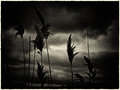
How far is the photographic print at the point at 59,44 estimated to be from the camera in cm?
248

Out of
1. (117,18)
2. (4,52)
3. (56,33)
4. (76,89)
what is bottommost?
(76,89)

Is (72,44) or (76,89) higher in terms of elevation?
(72,44)

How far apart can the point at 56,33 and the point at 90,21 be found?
1.35 ft

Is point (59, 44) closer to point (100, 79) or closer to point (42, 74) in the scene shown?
point (42, 74)

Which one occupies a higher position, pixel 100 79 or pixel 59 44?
pixel 59 44

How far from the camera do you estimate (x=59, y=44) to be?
99.0 inches

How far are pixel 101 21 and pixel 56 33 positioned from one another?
0.53 m

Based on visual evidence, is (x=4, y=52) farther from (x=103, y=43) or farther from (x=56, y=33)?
(x=103, y=43)

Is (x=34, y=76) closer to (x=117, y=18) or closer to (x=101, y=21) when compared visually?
(x=101, y=21)

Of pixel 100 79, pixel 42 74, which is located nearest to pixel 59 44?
pixel 42 74

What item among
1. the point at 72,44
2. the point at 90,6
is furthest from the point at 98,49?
the point at 90,6

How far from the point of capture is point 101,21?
8.31ft

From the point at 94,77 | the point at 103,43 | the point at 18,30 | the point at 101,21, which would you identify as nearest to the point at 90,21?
the point at 101,21

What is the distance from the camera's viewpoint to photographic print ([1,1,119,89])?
2479mm
